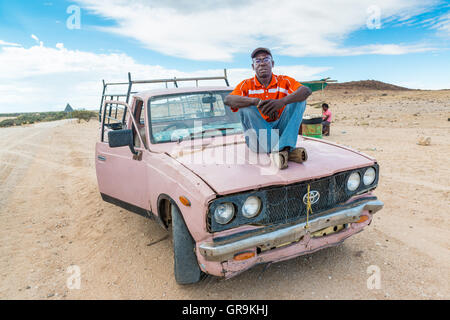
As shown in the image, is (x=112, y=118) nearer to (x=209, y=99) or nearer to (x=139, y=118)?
(x=139, y=118)

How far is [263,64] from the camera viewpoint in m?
3.44

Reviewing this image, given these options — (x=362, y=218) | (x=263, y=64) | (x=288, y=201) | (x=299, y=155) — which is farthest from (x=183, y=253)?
(x=263, y=64)

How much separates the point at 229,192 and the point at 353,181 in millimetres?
Result: 1432

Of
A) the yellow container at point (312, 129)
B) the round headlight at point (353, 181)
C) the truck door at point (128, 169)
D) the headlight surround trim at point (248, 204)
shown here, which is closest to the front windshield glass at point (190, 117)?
the truck door at point (128, 169)

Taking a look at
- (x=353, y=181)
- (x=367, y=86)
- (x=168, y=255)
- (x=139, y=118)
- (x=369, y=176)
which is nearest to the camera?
(x=353, y=181)

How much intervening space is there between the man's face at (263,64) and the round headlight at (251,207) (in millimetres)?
1475

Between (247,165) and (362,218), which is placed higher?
(247,165)

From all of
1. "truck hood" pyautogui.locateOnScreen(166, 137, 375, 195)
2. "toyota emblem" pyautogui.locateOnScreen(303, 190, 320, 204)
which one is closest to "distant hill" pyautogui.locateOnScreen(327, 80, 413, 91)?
"truck hood" pyautogui.locateOnScreen(166, 137, 375, 195)

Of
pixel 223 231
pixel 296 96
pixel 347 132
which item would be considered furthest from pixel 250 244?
pixel 347 132

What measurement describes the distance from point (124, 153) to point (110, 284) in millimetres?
1584

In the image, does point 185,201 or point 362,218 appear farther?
point 362,218

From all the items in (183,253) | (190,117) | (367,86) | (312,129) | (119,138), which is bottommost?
(183,253)

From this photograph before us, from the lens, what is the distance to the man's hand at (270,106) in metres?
3.04

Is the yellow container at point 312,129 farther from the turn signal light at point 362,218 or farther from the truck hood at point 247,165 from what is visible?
the turn signal light at point 362,218
